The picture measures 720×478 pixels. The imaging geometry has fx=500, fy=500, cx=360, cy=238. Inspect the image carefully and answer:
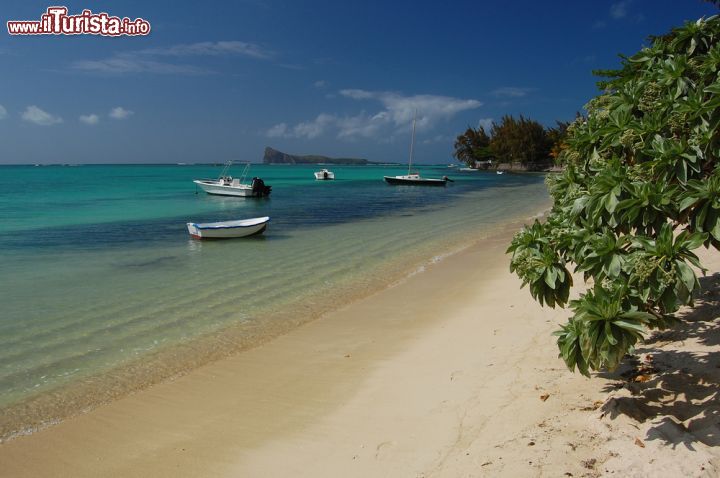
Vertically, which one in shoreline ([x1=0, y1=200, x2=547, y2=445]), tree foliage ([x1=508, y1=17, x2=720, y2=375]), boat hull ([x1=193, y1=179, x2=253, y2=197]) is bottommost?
shoreline ([x1=0, y1=200, x2=547, y2=445])

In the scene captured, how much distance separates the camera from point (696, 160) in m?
3.01

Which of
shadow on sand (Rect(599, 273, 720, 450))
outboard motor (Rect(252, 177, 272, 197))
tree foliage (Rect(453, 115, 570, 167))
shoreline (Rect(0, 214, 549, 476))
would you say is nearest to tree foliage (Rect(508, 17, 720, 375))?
shadow on sand (Rect(599, 273, 720, 450))

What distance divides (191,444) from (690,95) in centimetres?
490

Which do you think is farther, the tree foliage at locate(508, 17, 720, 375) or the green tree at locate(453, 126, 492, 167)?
the green tree at locate(453, 126, 492, 167)

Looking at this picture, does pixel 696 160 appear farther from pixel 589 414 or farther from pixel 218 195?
pixel 218 195

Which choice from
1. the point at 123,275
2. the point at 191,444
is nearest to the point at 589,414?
the point at 191,444

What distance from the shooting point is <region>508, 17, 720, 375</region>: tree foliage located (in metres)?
2.82

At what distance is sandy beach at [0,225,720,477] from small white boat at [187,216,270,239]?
1126 cm

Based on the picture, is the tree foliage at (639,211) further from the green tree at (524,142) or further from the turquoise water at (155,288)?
the green tree at (524,142)

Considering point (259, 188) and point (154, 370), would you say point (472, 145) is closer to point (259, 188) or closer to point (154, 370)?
point (259, 188)

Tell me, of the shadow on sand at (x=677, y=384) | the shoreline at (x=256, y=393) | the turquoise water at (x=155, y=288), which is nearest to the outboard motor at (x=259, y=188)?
the turquoise water at (x=155, y=288)

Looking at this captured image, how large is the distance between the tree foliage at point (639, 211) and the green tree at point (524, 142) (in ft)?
373

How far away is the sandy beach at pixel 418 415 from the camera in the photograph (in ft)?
11.5

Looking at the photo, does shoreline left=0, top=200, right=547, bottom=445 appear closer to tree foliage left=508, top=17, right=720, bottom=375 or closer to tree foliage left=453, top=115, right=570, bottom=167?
tree foliage left=508, top=17, right=720, bottom=375
